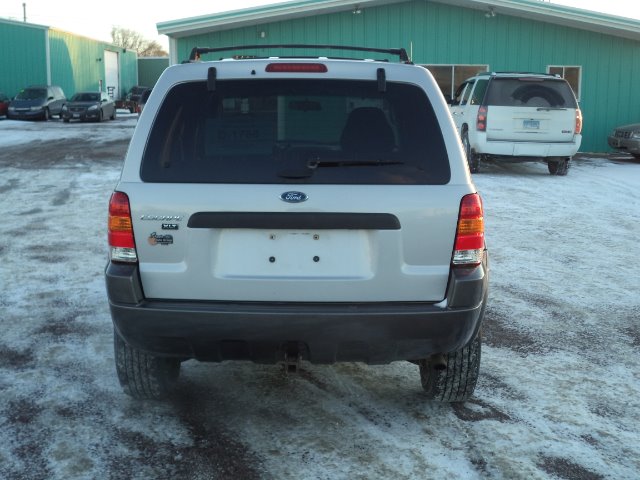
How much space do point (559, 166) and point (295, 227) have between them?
1311 centimetres

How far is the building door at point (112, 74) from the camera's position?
55.9 metres

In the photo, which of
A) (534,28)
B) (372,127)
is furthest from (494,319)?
(534,28)

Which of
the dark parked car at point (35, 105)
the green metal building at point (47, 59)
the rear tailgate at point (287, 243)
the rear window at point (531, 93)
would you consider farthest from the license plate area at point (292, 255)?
the green metal building at point (47, 59)

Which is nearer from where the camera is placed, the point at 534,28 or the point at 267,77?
the point at 267,77

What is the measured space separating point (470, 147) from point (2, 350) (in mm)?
12125

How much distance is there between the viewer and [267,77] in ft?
12.0

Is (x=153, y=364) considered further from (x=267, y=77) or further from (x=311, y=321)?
(x=267, y=77)

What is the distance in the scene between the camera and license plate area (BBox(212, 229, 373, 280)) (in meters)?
3.52

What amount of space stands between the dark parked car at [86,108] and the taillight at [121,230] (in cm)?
3227

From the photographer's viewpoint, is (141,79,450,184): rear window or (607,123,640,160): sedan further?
(607,123,640,160): sedan

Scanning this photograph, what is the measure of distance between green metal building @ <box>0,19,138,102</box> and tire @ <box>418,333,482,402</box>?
42158mm

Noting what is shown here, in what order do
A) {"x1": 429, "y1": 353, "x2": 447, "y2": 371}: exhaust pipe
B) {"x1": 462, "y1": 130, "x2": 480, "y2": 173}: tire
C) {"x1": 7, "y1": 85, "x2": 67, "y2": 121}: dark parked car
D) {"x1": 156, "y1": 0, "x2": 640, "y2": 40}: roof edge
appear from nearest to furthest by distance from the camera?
1. {"x1": 429, "y1": 353, "x2": 447, "y2": 371}: exhaust pipe
2. {"x1": 462, "y1": 130, "x2": 480, "y2": 173}: tire
3. {"x1": 156, "y1": 0, "x2": 640, "y2": 40}: roof edge
4. {"x1": 7, "y1": 85, "x2": 67, "y2": 121}: dark parked car

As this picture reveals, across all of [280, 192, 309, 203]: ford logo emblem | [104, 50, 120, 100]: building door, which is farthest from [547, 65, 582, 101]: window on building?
[104, 50, 120, 100]: building door

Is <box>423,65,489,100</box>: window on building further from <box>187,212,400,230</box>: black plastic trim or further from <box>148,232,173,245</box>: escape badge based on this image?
<box>148,232,173,245</box>: escape badge
